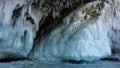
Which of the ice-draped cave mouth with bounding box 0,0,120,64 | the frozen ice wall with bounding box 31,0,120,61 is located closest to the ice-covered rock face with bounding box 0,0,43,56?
the ice-draped cave mouth with bounding box 0,0,120,64

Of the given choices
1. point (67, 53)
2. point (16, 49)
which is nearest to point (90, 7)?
point (67, 53)

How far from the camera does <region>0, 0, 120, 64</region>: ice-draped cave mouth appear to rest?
11.2 m

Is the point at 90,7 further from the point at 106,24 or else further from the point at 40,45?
the point at 40,45

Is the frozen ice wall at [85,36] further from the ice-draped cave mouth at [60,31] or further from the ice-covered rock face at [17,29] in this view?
the ice-covered rock face at [17,29]

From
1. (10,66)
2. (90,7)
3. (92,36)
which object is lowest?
(10,66)

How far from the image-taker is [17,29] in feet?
38.8

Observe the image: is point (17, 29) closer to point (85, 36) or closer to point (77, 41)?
point (77, 41)

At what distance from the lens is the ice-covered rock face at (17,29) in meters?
11.7

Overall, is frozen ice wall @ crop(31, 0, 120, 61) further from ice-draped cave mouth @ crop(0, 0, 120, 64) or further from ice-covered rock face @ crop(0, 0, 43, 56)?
ice-covered rock face @ crop(0, 0, 43, 56)

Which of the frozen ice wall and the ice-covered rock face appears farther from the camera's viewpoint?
the ice-covered rock face

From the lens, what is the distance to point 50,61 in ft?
38.0

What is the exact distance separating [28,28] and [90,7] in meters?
1.87

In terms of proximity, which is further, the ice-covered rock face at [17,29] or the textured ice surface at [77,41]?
the ice-covered rock face at [17,29]

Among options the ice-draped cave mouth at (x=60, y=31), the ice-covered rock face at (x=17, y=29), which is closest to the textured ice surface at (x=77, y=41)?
the ice-draped cave mouth at (x=60, y=31)
